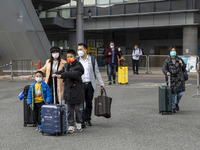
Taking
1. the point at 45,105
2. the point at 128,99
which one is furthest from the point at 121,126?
the point at 128,99

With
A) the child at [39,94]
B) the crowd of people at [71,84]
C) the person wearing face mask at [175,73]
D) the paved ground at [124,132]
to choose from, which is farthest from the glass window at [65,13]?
the child at [39,94]

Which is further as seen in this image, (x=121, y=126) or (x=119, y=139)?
(x=121, y=126)

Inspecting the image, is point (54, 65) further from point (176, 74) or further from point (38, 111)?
point (176, 74)

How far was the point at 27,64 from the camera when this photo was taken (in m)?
22.6

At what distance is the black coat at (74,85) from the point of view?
7.32m

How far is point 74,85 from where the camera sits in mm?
7332

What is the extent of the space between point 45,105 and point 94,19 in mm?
31998

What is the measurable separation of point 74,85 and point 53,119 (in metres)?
0.79

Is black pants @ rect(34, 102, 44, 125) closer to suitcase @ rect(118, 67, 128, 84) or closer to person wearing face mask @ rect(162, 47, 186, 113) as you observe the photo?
person wearing face mask @ rect(162, 47, 186, 113)

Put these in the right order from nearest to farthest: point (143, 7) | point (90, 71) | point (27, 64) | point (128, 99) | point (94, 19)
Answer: point (90, 71) < point (128, 99) < point (27, 64) < point (143, 7) < point (94, 19)

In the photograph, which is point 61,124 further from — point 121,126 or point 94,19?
point 94,19

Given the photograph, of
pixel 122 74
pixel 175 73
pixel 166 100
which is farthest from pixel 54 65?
pixel 122 74

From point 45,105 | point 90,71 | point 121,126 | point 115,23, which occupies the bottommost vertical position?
point 121,126

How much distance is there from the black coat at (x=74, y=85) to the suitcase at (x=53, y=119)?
0.33 m
